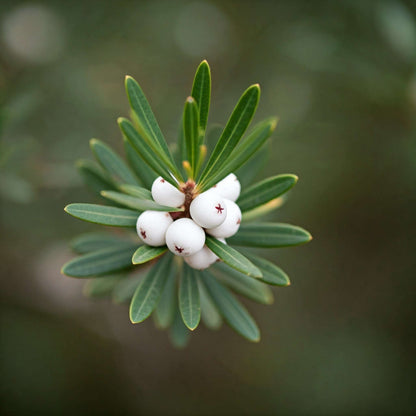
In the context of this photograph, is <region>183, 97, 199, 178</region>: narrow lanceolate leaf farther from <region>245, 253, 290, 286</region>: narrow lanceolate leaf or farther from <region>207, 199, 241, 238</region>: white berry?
<region>245, 253, 290, 286</region>: narrow lanceolate leaf

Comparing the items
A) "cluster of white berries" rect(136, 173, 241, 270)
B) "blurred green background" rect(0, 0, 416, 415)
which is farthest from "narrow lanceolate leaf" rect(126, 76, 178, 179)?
"blurred green background" rect(0, 0, 416, 415)

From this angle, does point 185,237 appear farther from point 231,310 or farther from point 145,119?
point 231,310

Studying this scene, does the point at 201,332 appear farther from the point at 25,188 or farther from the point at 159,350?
the point at 25,188

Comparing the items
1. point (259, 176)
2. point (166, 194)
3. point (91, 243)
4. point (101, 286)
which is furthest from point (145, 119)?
point (259, 176)

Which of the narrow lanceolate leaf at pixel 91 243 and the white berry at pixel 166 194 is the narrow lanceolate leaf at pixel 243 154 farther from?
the narrow lanceolate leaf at pixel 91 243

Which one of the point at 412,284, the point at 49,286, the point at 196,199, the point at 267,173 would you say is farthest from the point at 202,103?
the point at 412,284

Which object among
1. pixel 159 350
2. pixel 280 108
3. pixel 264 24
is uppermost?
pixel 264 24
